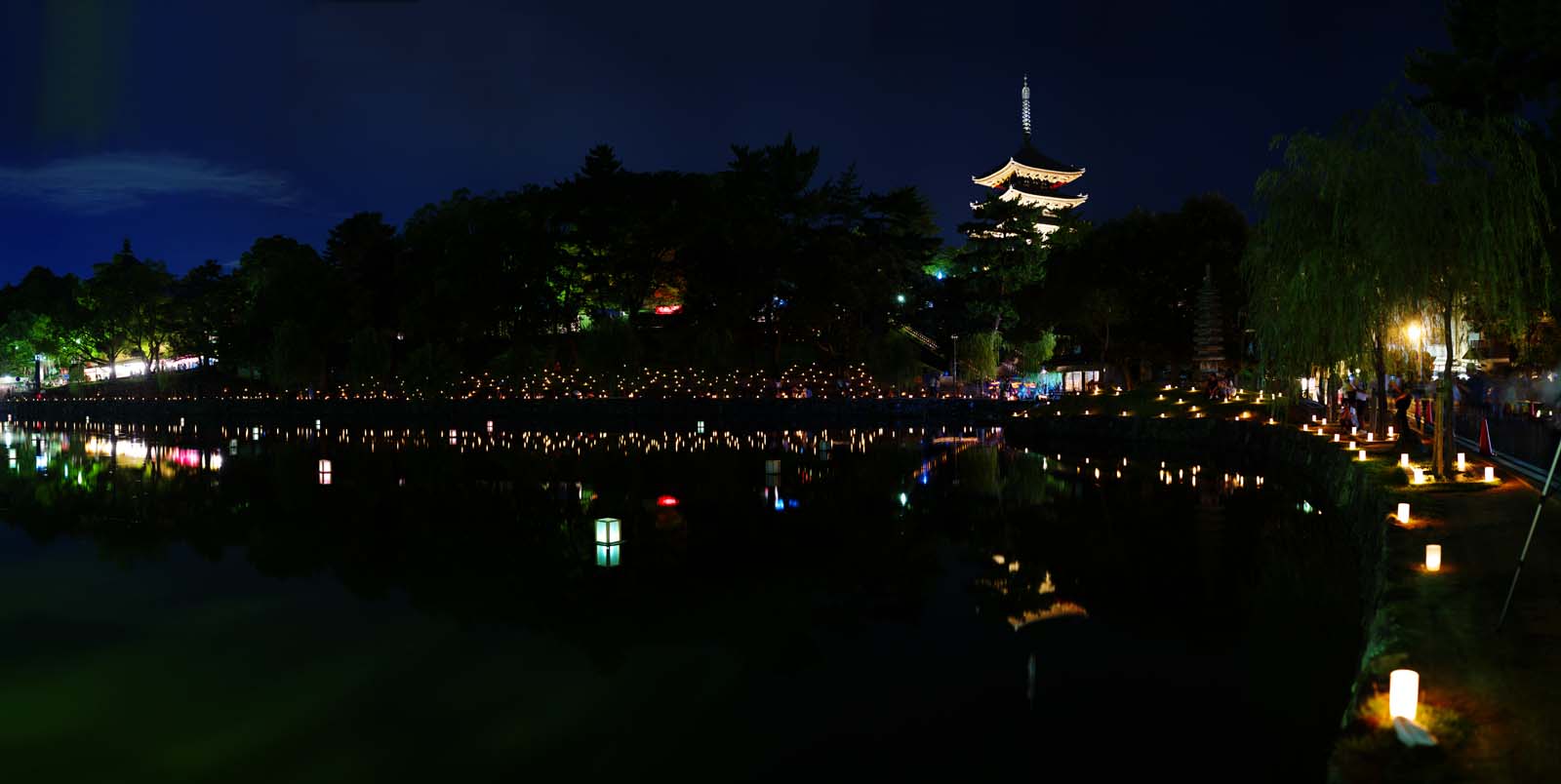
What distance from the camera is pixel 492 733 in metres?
7.83

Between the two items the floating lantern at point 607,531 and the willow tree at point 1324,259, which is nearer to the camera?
the floating lantern at point 607,531

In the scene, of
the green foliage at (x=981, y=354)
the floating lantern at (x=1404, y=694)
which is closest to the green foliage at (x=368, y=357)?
the green foliage at (x=981, y=354)

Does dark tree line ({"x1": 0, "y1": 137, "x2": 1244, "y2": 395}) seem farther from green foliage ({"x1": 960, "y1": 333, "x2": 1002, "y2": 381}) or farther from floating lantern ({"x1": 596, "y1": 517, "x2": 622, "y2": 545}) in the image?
floating lantern ({"x1": 596, "y1": 517, "x2": 622, "y2": 545})

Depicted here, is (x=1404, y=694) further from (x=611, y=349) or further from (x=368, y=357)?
(x=368, y=357)

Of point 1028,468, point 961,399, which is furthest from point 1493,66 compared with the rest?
point 961,399

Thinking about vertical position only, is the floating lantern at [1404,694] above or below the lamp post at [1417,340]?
below

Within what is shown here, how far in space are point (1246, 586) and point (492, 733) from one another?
8.91 meters

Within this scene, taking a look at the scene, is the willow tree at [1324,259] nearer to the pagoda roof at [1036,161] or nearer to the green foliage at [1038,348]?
the green foliage at [1038,348]

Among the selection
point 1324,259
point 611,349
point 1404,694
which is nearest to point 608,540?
point 1404,694

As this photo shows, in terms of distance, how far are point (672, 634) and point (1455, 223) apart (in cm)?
1306

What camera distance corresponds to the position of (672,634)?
10.4m

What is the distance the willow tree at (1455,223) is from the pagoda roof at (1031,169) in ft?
217

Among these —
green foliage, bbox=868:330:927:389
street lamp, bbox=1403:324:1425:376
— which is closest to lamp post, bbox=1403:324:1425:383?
street lamp, bbox=1403:324:1425:376

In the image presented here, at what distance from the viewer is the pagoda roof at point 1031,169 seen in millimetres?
80500
